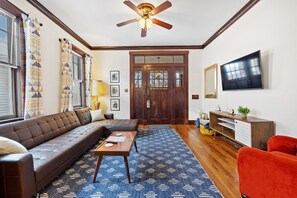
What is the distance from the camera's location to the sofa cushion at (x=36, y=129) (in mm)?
2093

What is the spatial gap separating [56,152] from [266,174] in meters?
2.38

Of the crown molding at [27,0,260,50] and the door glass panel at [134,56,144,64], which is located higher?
the crown molding at [27,0,260,50]

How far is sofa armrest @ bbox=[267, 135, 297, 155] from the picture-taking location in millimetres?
1688

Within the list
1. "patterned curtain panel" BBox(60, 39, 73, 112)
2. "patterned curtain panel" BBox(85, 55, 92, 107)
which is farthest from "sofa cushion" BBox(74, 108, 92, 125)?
"patterned curtain panel" BBox(85, 55, 92, 107)

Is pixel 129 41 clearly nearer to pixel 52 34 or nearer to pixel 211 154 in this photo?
pixel 52 34

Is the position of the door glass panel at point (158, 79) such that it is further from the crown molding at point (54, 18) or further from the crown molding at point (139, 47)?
the crown molding at point (54, 18)

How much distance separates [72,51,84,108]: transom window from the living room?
0.89ft

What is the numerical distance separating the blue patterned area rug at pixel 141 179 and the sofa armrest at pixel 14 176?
1.23 ft

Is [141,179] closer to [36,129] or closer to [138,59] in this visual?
[36,129]

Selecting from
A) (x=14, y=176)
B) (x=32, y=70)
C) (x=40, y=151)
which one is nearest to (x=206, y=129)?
(x=40, y=151)

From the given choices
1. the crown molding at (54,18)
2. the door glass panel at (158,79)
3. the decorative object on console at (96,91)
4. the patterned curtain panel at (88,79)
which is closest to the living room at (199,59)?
the crown molding at (54,18)

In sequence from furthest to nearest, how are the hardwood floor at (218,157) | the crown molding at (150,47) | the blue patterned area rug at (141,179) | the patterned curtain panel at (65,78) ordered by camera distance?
the crown molding at (150,47)
the patterned curtain panel at (65,78)
the hardwood floor at (218,157)
the blue patterned area rug at (141,179)

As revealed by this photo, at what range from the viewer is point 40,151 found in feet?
6.95

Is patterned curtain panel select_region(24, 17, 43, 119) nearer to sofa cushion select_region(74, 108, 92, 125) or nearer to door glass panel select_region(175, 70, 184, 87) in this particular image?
sofa cushion select_region(74, 108, 92, 125)
